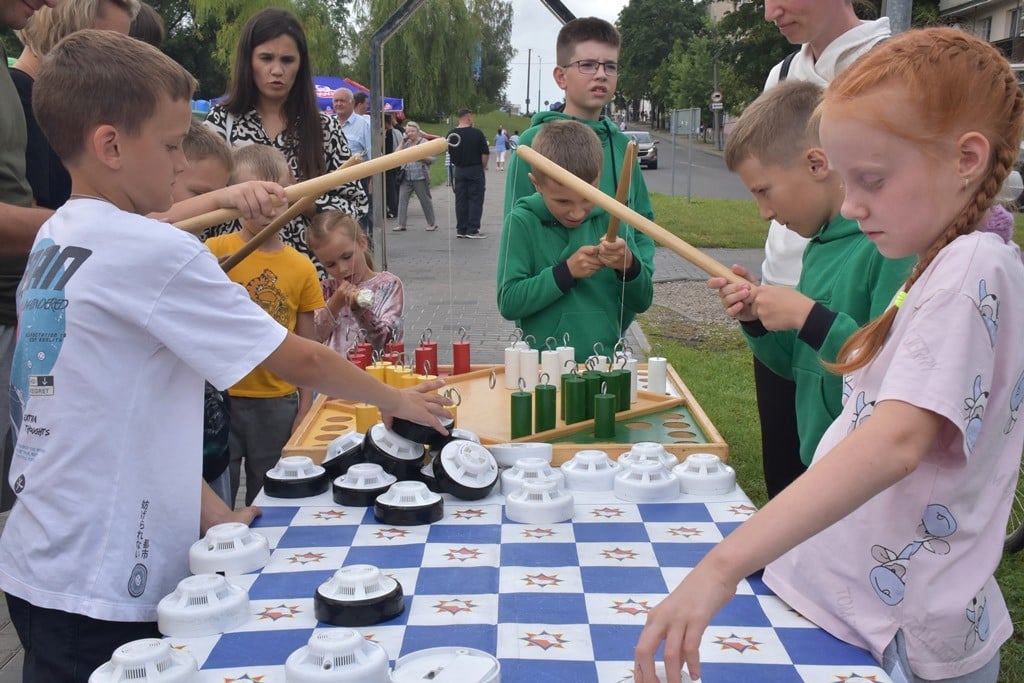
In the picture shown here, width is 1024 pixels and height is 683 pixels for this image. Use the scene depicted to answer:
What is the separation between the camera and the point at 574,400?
8.36 ft

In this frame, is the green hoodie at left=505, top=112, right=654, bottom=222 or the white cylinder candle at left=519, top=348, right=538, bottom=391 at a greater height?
the green hoodie at left=505, top=112, right=654, bottom=222

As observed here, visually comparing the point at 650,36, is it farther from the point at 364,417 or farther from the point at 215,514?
the point at 215,514

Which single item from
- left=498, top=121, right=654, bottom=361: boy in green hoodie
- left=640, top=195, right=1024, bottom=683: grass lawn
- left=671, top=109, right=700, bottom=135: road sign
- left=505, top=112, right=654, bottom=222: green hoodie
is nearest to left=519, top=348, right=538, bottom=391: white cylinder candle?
left=498, top=121, right=654, bottom=361: boy in green hoodie

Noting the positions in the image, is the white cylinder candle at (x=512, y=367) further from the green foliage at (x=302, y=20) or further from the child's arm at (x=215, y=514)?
Result: the green foliage at (x=302, y=20)

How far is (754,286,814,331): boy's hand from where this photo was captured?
188cm

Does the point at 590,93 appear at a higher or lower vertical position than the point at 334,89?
lower

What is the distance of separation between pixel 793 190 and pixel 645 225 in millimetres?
349

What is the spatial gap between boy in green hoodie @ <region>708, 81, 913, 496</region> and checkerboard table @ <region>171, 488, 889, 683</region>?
0.37 meters

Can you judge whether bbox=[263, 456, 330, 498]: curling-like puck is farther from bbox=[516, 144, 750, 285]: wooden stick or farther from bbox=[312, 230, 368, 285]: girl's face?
bbox=[312, 230, 368, 285]: girl's face

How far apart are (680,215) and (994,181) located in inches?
663

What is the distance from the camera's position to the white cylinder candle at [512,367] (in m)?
3.02

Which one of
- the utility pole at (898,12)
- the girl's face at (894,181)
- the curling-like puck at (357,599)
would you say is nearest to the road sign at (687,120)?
the utility pole at (898,12)

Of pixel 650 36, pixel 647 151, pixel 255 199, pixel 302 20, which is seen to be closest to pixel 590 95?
pixel 255 199

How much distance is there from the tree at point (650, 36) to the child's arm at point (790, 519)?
82.1 m
